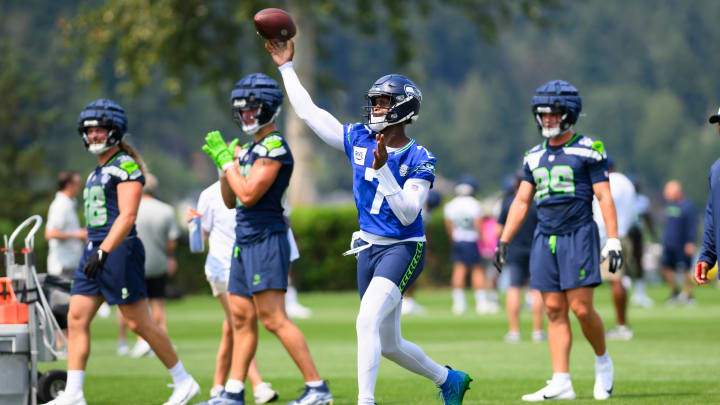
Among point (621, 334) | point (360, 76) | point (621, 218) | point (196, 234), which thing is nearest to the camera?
point (196, 234)

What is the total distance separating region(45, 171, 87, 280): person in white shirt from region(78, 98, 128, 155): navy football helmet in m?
5.51

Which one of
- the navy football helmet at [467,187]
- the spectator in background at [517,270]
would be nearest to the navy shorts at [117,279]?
the spectator in background at [517,270]

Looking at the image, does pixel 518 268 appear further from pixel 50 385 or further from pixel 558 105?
pixel 50 385

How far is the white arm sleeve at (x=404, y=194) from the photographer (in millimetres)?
7633

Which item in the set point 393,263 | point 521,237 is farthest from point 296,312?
point 393,263

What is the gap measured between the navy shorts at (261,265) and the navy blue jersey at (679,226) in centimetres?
1661

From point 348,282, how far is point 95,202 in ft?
68.2

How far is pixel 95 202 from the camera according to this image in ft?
31.0

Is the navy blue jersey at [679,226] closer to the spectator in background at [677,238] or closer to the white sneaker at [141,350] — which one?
the spectator in background at [677,238]

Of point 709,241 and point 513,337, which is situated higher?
point 709,241

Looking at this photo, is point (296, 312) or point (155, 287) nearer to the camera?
point (155, 287)

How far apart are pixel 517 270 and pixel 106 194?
7800 mm

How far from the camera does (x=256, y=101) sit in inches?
367

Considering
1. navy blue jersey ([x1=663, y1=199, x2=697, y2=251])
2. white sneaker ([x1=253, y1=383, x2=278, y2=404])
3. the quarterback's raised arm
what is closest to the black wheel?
white sneaker ([x1=253, y1=383, x2=278, y2=404])
